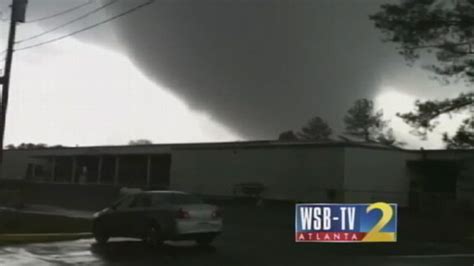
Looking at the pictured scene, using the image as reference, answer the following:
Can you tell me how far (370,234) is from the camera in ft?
38.2

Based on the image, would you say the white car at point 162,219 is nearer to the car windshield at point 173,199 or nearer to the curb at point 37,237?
the car windshield at point 173,199

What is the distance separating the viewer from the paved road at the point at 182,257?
14977mm

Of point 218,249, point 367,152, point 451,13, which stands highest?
point 451,13

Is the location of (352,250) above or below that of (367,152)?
below

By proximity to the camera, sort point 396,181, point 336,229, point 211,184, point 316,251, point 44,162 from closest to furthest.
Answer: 1. point 336,229
2. point 316,251
3. point 396,181
4. point 211,184
5. point 44,162

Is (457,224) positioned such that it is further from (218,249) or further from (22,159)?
(22,159)

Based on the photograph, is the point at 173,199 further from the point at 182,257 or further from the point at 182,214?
the point at 182,257

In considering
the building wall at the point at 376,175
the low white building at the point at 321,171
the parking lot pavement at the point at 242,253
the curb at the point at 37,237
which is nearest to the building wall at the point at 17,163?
the low white building at the point at 321,171

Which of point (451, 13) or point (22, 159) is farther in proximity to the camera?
point (22, 159)

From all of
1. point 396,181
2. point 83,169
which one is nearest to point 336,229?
point 396,181

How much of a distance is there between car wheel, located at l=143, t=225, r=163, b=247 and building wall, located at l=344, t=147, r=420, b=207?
2697 cm

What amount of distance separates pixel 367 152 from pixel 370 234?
117ft

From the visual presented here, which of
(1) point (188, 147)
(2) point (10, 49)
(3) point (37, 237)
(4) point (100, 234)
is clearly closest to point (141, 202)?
(4) point (100, 234)

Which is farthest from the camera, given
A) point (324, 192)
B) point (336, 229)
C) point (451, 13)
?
point (324, 192)
